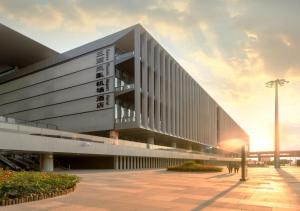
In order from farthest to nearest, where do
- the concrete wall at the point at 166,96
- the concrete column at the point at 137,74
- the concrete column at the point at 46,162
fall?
the concrete wall at the point at 166,96, the concrete column at the point at 137,74, the concrete column at the point at 46,162

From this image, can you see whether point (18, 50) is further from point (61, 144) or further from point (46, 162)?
point (61, 144)

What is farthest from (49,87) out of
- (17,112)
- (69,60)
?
(17,112)

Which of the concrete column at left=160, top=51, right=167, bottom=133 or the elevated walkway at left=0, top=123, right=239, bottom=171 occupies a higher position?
the concrete column at left=160, top=51, right=167, bottom=133

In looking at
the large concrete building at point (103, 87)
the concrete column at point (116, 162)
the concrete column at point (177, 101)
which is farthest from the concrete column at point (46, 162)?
the concrete column at point (177, 101)

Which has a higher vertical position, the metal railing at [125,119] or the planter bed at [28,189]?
the metal railing at [125,119]

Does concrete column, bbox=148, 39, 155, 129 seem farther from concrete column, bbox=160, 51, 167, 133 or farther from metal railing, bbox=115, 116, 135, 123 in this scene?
concrete column, bbox=160, 51, 167, 133

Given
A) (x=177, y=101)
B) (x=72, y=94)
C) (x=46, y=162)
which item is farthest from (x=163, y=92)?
(x=46, y=162)

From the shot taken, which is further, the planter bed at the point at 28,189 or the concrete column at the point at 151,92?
the concrete column at the point at 151,92

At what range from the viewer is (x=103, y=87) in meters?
57.2

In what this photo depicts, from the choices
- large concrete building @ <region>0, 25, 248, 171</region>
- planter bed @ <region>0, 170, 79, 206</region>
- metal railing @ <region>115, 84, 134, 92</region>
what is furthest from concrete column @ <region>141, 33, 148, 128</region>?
planter bed @ <region>0, 170, 79, 206</region>

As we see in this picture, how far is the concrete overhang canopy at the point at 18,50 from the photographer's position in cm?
6192

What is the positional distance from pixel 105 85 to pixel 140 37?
9717 mm

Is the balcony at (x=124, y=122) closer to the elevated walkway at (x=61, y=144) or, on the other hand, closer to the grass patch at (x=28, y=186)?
the elevated walkway at (x=61, y=144)

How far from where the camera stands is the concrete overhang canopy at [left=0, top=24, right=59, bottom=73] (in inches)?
2438
